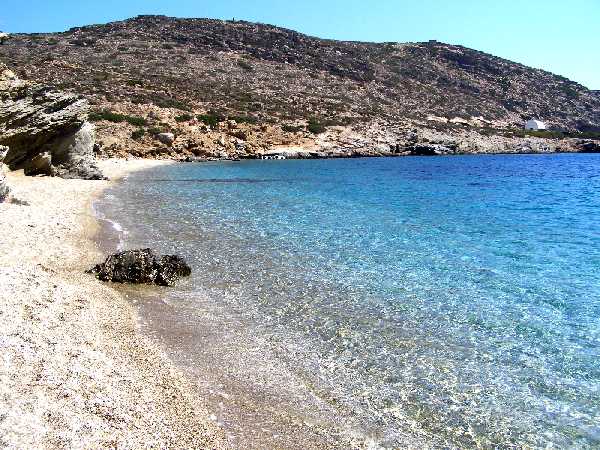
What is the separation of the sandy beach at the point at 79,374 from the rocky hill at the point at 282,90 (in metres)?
38.9

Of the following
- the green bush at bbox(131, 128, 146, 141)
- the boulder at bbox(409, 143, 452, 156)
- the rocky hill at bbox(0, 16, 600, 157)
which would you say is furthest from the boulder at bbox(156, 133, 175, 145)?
the boulder at bbox(409, 143, 452, 156)

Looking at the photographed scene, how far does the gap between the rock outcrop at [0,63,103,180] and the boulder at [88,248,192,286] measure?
19.3m

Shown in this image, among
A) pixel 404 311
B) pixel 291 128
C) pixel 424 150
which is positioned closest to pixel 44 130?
pixel 404 311

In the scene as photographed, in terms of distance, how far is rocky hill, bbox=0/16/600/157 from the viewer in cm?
5656

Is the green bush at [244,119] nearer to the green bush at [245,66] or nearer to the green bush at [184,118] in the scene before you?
the green bush at [184,118]

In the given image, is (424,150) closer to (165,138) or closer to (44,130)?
(165,138)

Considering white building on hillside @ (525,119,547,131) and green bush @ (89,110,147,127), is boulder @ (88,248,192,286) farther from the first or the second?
white building on hillside @ (525,119,547,131)

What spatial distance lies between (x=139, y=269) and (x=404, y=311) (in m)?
5.29

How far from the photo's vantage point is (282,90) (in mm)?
77375

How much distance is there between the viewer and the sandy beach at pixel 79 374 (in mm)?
4488

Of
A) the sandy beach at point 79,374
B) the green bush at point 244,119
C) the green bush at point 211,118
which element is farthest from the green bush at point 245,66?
the sandy beach at point 79,374

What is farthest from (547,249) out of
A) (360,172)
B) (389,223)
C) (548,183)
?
(360,172)

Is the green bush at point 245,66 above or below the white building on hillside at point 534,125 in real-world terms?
above

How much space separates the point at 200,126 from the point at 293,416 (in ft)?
173
